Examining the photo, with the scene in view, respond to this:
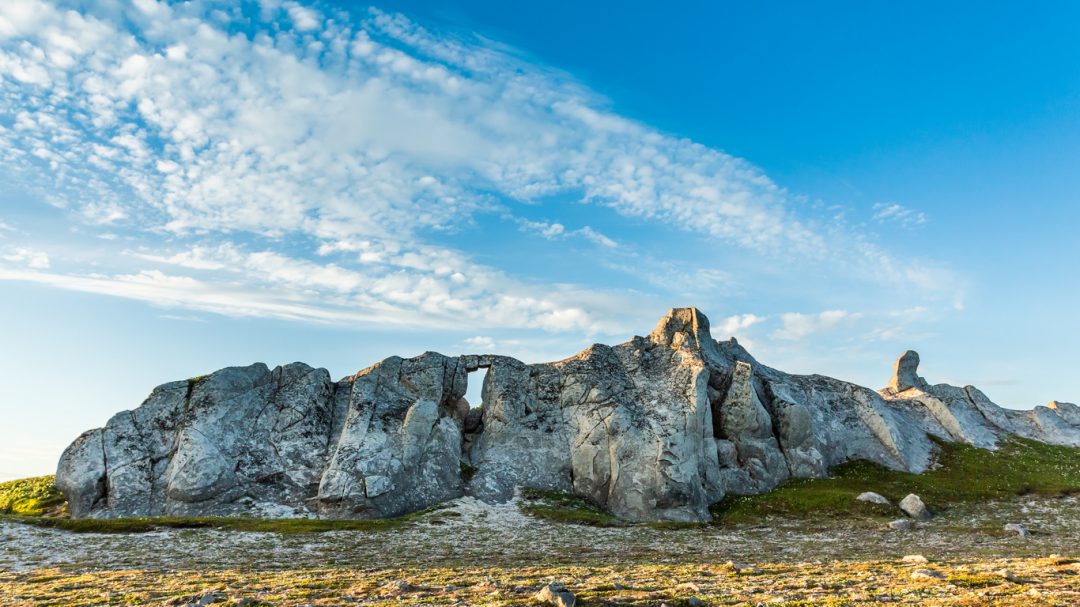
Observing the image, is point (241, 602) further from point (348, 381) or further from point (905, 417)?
point (905, 417)

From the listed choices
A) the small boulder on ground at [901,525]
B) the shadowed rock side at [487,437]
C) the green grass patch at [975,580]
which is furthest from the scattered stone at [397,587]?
the small boulder on ground at [901,525]

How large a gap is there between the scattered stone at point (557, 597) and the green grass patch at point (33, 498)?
6350cm

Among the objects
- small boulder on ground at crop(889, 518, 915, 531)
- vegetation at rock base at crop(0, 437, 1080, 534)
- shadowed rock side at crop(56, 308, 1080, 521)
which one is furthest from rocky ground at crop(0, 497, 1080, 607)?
shadowed rock side at crop(56, 308, 1080, 521)

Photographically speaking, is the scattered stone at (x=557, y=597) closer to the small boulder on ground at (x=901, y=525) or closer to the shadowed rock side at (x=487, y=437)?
the shadowed rock side at (x=487, y=437)

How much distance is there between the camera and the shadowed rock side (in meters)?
62.2

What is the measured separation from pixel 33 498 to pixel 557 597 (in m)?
70.7

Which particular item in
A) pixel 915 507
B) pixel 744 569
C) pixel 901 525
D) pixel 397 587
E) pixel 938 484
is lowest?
pixel 901 525

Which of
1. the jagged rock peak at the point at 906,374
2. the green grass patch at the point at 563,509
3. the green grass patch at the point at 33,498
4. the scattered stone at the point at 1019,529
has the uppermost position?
the jagged rock peak at the point at 906,374

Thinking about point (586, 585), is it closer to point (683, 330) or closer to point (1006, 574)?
point (1006, 574)

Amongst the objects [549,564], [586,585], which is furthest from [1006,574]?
[549,564]

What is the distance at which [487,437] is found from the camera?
242ft

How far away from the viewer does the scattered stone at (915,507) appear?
60928 millimetres

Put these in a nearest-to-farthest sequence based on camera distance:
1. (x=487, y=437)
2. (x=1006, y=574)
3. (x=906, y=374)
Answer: (x=1006, y=574)
(x=487, y=437)
(x=906, y=374)

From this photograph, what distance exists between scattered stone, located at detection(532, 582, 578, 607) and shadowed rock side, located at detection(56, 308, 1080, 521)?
41993mm
